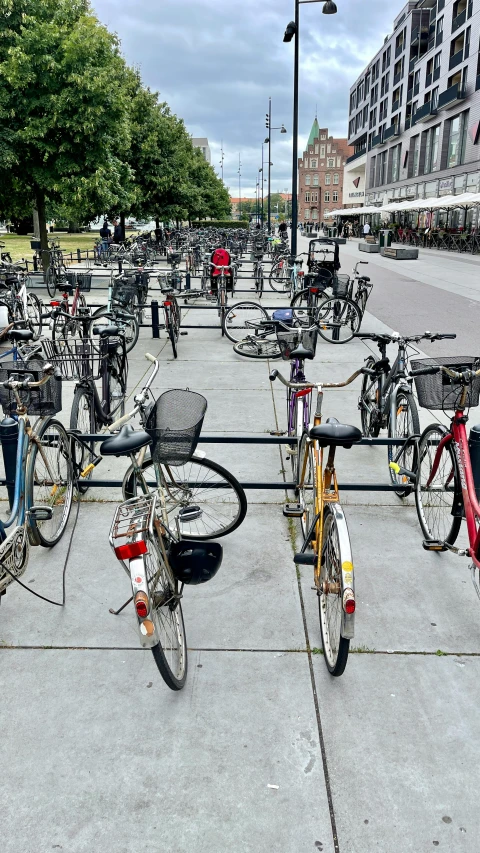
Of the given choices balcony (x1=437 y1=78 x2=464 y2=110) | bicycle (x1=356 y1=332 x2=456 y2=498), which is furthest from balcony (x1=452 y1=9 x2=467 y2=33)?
bicycle (x1=356 y1=332 x2=456 y2=498)

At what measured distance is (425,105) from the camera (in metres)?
47.6

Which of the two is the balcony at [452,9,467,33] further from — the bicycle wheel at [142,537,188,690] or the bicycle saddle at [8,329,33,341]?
the bicycle wheel at [142,537,188,690]

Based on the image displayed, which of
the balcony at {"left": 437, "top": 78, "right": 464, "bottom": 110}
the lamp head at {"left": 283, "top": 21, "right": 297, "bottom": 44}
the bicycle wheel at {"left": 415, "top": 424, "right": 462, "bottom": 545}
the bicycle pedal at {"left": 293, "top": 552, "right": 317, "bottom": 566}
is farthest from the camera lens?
the balcony at {"left": 437, "top": 78, "right": 464, "bottom": 110}

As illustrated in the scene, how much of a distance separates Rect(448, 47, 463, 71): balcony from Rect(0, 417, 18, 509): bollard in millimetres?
46927

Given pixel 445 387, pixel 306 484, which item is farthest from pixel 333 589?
pixel 445 387

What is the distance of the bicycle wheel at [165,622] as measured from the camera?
2432 mm

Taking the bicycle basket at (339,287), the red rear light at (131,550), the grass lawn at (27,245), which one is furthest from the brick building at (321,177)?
the red rear light at (131,550)

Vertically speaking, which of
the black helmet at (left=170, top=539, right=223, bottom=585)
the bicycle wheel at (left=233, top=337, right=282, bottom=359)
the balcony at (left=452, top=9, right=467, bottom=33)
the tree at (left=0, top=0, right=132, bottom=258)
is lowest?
the bicycle wheel at (left=233, top=337, right=282, bottom=359)

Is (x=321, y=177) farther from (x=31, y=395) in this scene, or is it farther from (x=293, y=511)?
(x=31, y=395)

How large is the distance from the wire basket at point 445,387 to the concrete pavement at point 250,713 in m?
0.95

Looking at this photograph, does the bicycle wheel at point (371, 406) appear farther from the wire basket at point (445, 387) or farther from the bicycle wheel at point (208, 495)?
the bicycle wheel at point (208, 495)

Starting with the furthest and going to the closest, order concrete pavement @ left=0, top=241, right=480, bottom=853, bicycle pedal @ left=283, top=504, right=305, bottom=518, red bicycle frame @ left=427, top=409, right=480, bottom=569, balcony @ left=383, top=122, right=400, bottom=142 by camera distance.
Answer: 1. balcony @ left=383, top=122, right=400, bottom=142
2. bicycle pedal @ left=283, top=504, right=305, bottom=518
3. red bicycle frame @ left=427, top=409, right=480, bottom=569
4. concrete pavement @ left=0, top=241, right=480, bottom=853

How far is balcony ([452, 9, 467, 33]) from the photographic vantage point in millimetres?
40250

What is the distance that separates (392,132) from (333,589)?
215 ft
